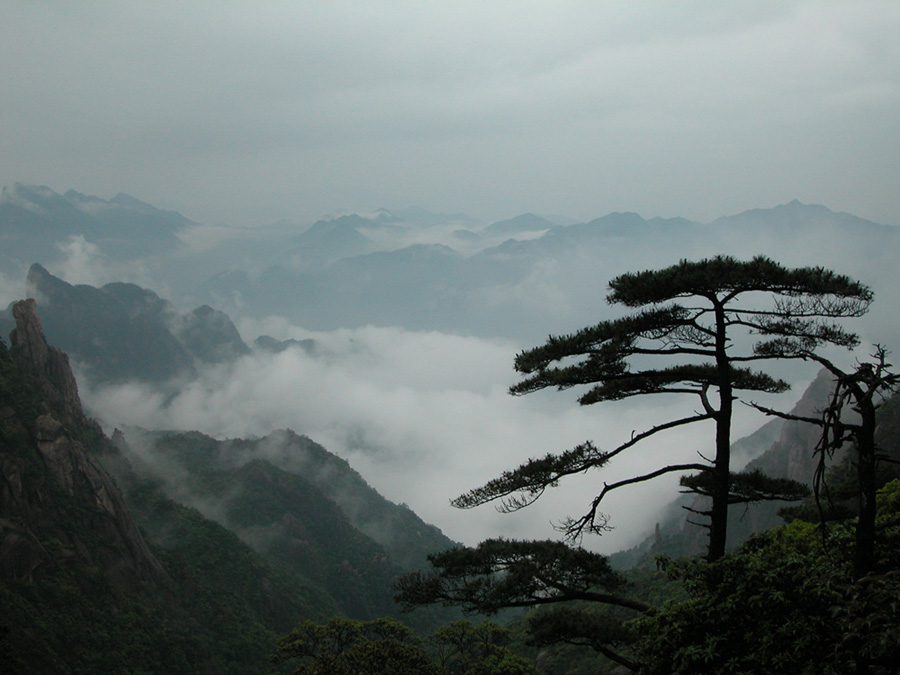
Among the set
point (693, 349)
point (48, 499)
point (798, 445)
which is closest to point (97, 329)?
point (48, 499)

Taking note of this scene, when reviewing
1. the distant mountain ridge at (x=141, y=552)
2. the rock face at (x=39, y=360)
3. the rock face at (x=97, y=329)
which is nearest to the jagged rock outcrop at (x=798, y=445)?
the distant mountain ridge at (x=141, y=552)

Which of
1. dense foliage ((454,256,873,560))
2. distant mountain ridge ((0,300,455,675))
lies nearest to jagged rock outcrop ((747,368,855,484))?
distant mountain ridge ((0,300,455,675))

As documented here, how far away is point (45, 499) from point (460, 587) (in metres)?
49.2

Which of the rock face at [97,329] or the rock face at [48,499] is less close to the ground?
the rock face at [97,329]

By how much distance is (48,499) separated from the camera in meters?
48.7

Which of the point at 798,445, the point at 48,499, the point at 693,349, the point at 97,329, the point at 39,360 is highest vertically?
the point at 97,329

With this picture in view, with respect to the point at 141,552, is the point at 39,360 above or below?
above

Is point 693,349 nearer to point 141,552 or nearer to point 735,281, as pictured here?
point 735,281

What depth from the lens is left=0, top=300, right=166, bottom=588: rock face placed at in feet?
144

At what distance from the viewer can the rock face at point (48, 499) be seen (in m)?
44.0

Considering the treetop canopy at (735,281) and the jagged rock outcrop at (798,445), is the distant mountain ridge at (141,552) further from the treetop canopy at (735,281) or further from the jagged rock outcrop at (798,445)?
the jagged rock outcrop at (798,445)

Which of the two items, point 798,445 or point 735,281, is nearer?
point 735,281

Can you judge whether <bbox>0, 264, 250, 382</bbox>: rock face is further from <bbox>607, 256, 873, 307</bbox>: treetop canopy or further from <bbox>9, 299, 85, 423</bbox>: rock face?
<bbox>607, 256, 873, 307</bbox>: treetop canopy

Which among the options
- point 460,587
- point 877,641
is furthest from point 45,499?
point 877,641
